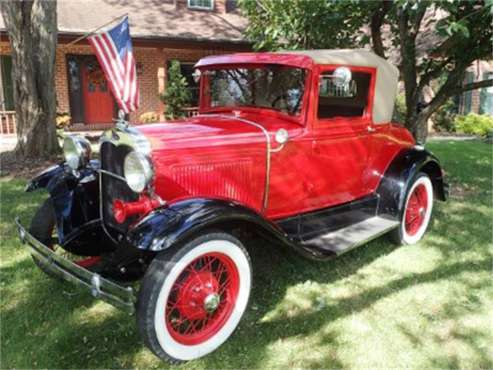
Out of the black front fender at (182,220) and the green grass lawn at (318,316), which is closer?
the black front fender at (182,220)

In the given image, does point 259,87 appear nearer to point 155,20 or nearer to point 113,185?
point 113,185

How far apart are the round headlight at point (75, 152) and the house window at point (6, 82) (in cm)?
1034

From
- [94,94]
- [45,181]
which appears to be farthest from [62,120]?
[45,181]

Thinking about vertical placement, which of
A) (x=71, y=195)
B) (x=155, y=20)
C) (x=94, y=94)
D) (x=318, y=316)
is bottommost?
(x=318, y=316)

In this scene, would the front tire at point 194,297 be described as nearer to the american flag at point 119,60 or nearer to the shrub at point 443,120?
the american flag at point 119,60

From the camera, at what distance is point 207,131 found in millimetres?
3211

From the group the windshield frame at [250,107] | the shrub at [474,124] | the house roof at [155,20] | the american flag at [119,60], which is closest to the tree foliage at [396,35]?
the windshield frame at [250,107]

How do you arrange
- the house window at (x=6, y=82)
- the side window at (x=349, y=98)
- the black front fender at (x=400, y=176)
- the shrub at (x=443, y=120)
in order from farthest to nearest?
1. the shrub at (x=443, y=120)
2. the house window at (x=6, y=82)
3. the black front fender at (x=400, y=176)
4. the side window at (x=349, y=98)

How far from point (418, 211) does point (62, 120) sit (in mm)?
9730

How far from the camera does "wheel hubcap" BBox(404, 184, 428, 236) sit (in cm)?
462

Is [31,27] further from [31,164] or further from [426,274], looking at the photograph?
[426,274]

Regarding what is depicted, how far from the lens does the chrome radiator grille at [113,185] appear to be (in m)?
3.08

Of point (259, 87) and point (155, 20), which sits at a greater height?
point (155, 20)

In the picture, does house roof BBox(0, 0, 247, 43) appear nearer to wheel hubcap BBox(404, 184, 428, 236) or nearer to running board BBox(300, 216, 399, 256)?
wheel hubcap BBox(404, 184, 428, 236)
